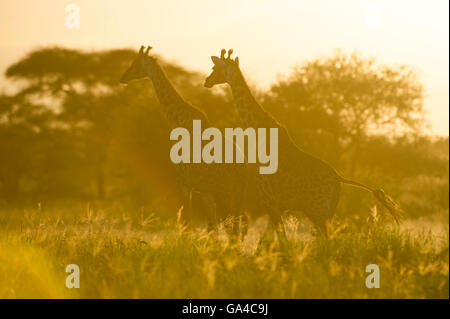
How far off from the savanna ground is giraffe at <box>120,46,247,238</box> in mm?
917

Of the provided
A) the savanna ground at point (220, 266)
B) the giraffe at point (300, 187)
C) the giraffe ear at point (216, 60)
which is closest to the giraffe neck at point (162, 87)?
the giraffe ear at point (216, 60)

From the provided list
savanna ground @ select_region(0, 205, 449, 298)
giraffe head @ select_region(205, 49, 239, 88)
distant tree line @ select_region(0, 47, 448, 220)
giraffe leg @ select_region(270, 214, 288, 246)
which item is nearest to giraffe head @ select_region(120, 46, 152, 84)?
giraffe head @ select_region(205, 49, 239, 88)

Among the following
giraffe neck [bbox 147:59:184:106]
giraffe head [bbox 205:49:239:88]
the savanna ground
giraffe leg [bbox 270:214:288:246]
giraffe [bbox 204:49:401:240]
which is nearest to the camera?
the savanna ground

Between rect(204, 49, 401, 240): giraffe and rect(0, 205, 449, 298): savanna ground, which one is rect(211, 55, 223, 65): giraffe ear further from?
rect(0, 205, 449, 298): savanna ground

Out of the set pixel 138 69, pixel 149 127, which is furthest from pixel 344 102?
pixel 138 69

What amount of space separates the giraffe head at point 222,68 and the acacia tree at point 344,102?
1210 centimetres

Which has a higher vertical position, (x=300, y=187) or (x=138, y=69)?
(x=138, y=69)

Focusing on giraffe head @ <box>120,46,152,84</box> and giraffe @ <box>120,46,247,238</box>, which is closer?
giraffe @ <box>120,46,247,238</box>

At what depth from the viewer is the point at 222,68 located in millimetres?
9125

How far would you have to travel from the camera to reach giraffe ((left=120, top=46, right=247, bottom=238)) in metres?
9.24

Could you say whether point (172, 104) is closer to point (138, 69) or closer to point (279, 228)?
point (138, 69)

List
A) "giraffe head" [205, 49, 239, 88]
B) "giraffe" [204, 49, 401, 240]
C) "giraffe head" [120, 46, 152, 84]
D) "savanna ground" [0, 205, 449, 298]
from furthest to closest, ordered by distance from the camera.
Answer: "giraffe head" [120, 46, 152, 84]
"giraffe head" [205, 49, 239, 88]
"giraffe" [204, 49, 401, 240]
"savanna ground" [0, 205, 449, 298]

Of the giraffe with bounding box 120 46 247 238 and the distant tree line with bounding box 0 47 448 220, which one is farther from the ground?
the distant tree line with bounding box 0 47 448 220

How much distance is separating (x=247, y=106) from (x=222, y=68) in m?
0.63
